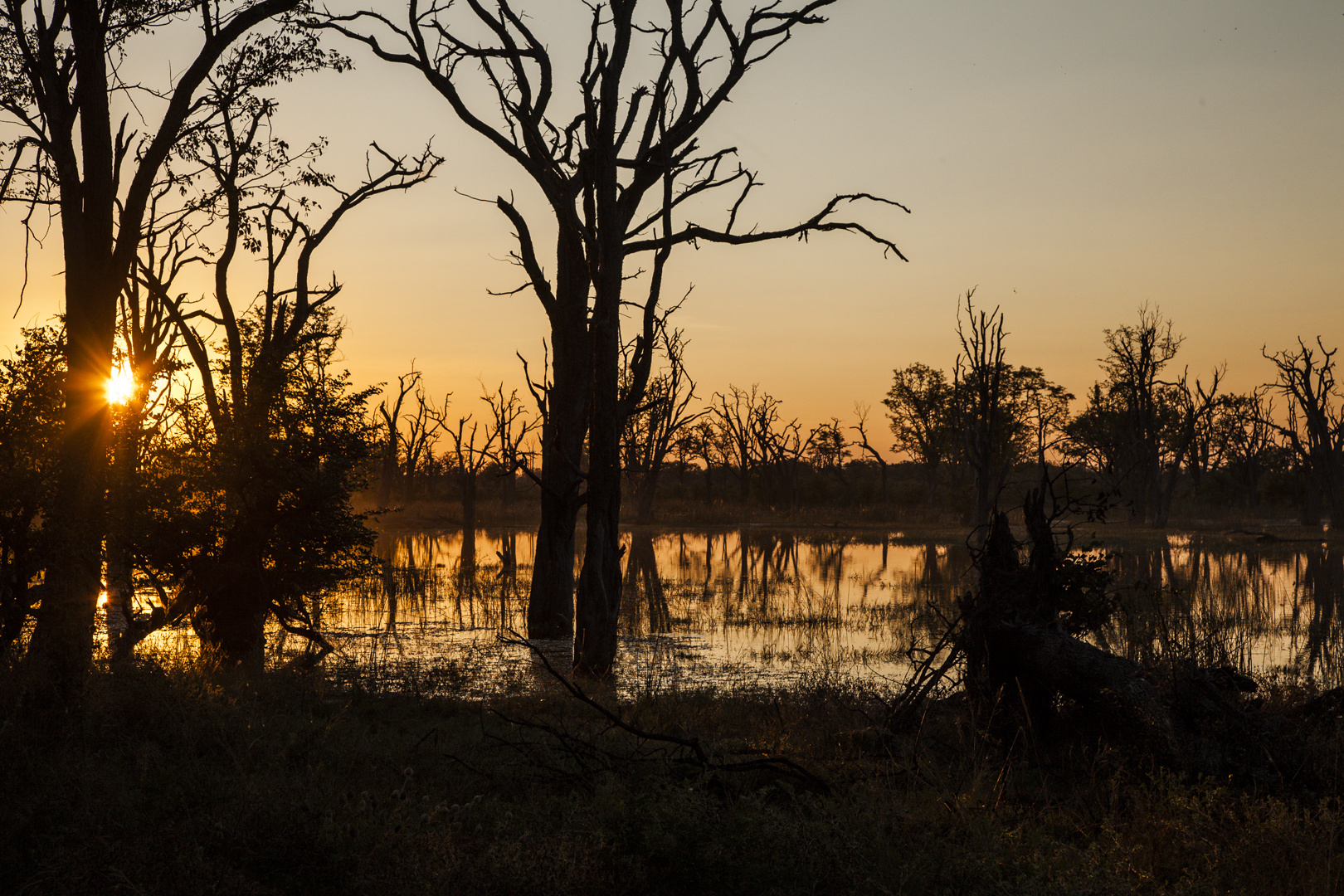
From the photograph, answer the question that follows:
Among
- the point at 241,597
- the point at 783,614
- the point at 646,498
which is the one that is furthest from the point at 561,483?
the point at 646,498

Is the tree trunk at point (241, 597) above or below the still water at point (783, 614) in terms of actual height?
above

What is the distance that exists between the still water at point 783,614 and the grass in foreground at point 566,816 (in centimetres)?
204

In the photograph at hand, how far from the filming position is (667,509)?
63156 mm

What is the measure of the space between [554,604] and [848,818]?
33.1 ft

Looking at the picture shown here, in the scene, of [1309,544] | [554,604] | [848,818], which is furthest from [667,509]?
[848,818]

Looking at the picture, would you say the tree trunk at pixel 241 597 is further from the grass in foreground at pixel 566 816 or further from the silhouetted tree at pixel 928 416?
the silhouetted tree at pixel 928 416

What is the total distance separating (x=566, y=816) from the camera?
230 inches

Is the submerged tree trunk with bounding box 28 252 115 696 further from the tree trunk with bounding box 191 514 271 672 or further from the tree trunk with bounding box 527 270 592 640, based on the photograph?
the tree trunk with bounding box 527 270 592 640

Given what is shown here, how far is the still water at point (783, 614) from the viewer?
1289cm

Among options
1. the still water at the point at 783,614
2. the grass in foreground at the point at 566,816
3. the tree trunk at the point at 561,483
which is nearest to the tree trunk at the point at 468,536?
the still water at the point at 783,614

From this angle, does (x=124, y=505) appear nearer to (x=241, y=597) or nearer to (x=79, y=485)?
(x=241, y=597)

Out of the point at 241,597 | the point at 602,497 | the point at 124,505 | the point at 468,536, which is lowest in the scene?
the point at 468,536

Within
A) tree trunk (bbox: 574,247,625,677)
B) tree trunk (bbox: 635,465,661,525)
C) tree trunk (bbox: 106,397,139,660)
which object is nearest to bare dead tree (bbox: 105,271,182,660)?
tree trunk (bbox: 106,397,139,660)

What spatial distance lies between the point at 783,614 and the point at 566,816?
1386 cm
